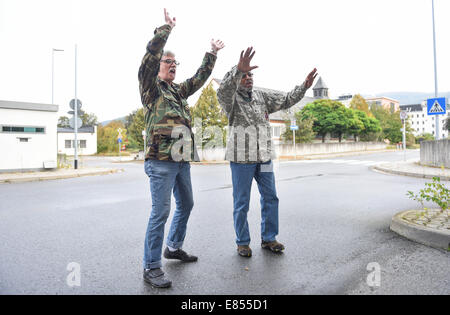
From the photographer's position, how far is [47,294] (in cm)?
245

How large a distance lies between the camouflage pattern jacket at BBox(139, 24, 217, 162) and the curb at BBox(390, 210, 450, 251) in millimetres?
2807

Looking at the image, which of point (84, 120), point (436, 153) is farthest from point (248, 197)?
point (84, 120)

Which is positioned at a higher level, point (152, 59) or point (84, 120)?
point (84, 120)

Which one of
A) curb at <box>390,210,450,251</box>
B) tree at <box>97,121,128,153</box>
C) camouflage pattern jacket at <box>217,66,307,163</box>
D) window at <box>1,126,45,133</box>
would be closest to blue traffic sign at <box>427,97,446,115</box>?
curb at <box>390,210,450,251</box>

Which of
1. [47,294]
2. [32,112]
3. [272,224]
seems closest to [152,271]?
[47,294]

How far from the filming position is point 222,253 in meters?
3.43

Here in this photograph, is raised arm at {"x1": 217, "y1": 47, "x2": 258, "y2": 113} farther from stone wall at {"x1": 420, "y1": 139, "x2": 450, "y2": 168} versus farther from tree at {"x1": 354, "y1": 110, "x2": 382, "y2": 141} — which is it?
tree at {"x1": 354, "y1": 110, "x2": 382, "y2": 141}

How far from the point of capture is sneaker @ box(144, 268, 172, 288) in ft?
8.47

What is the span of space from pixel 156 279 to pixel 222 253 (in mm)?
969

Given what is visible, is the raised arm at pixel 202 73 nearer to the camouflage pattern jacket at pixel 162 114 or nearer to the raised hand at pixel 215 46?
the raised hand at pixel 215 46

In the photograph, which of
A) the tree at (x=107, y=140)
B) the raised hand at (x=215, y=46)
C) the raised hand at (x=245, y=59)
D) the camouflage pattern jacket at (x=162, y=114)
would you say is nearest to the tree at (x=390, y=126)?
the tree at (x=107, y=140)

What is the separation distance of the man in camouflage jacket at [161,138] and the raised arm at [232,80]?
446 millimetres

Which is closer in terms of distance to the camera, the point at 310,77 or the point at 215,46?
the point at 215,46

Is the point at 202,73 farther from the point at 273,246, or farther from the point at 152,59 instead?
the point at 273,246
